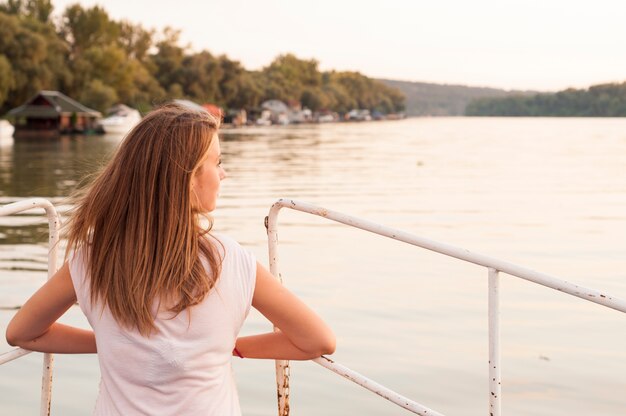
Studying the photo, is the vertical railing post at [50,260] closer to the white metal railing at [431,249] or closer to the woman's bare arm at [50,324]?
the white metal railing at [431,249]

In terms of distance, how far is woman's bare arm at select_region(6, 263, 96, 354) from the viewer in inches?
95.2

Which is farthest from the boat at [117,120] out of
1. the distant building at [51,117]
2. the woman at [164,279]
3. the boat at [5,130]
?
the woman at [164,279]

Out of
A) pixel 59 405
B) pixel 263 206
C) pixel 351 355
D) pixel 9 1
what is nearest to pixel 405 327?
pixel 351 355

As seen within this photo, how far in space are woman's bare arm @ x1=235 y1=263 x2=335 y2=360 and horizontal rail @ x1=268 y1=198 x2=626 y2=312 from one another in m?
0.47

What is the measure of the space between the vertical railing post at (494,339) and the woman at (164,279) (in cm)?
66

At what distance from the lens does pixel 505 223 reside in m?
24.8

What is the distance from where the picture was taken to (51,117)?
94.1 metres

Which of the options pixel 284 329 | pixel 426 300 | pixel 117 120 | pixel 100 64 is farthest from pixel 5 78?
pixel 284 329

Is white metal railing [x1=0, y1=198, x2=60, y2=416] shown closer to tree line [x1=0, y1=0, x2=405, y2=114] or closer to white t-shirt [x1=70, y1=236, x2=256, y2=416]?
white t-shirt [x1=70, y1=236, x2=256, y2=416]

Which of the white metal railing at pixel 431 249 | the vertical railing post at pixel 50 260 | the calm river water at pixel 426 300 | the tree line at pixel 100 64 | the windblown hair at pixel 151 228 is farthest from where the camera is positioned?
the tree line at pixel 100 64

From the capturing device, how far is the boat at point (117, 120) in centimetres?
9844

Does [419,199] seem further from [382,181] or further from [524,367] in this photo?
[524,367]

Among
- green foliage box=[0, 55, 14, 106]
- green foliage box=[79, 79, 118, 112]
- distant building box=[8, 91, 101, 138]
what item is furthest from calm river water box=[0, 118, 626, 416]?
green foliage box=[79, 79, 118, 112]

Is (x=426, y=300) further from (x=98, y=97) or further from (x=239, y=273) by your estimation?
(x=98, y=97)
